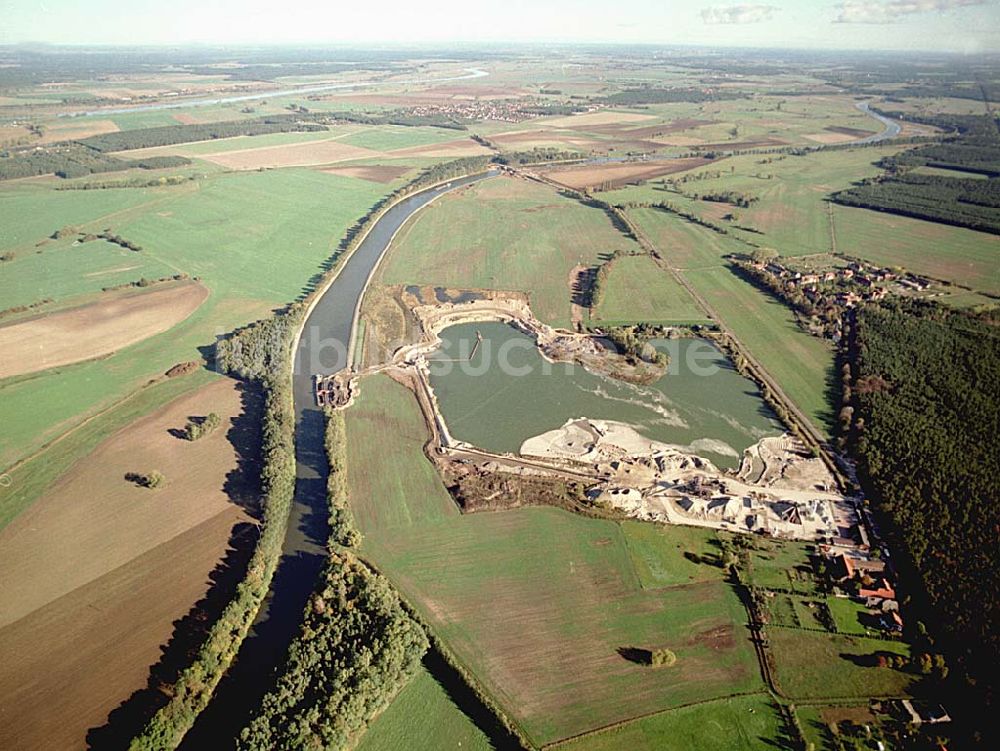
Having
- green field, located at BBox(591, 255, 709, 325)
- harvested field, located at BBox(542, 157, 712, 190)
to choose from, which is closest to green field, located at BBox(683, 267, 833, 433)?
green field, located at BBox(591, 255, 709, 325)

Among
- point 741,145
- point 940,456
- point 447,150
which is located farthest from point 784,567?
point 741,145

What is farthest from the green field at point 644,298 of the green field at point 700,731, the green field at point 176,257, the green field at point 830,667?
the green field at point 700,731

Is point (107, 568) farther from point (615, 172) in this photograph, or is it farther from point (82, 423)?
point (615, 172)

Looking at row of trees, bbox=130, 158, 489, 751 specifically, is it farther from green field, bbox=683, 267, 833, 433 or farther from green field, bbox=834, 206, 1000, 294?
green field, bbox=834, 206, 1000, 294

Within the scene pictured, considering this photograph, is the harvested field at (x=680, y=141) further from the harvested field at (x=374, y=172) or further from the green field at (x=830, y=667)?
the green field at (x=830, y=667)

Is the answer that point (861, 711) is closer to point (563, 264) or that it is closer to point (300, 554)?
point (300, 554)
